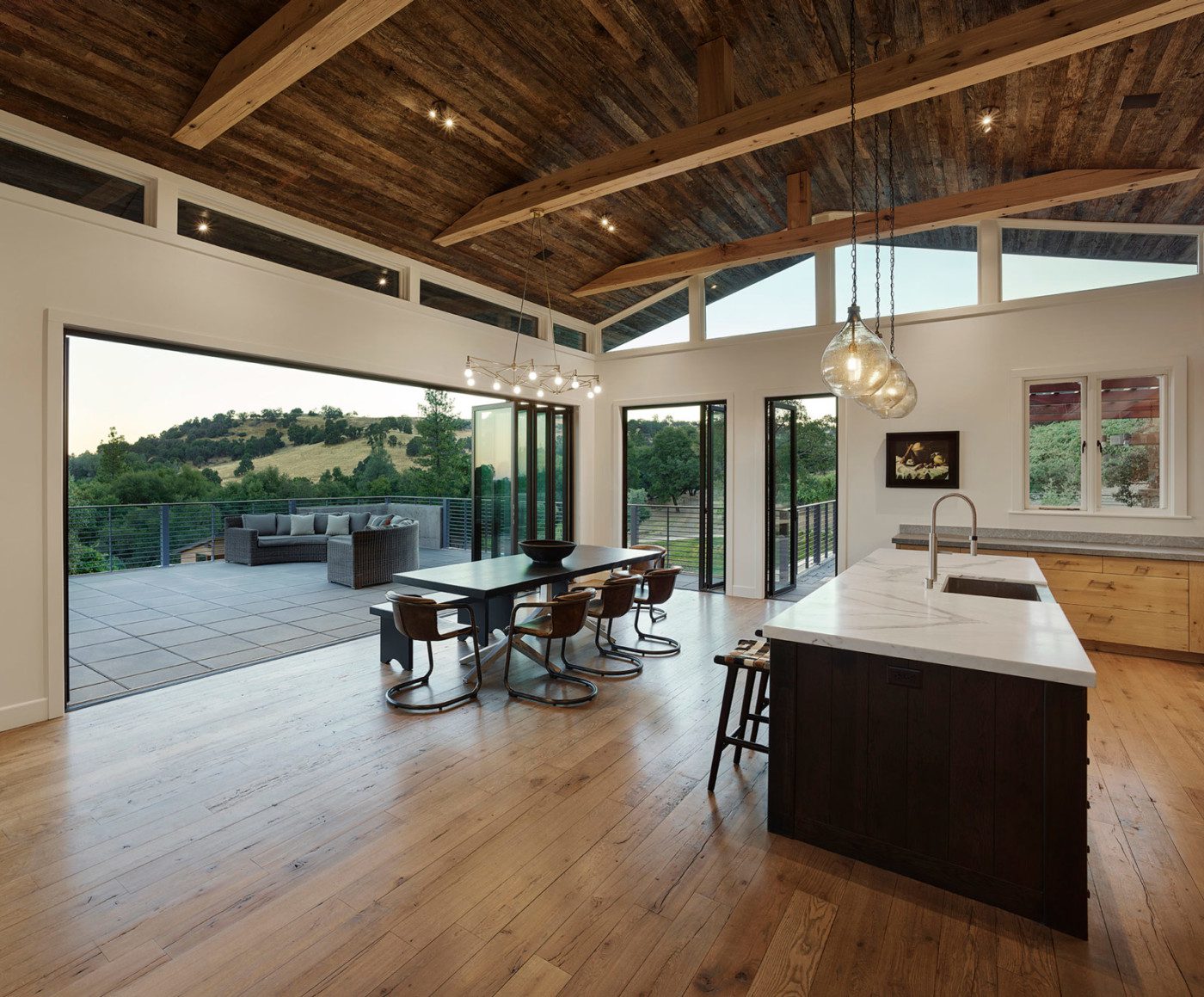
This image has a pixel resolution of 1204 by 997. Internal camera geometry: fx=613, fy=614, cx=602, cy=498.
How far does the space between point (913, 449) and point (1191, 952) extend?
4626 mm

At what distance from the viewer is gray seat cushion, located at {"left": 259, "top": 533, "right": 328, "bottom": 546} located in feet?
29.7

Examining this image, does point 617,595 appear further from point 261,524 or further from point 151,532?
point 151,532

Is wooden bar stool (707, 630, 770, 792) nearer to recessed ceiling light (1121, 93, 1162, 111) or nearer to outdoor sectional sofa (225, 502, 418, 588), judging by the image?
recessed ceiling light (1121, 93, 1162, 111)

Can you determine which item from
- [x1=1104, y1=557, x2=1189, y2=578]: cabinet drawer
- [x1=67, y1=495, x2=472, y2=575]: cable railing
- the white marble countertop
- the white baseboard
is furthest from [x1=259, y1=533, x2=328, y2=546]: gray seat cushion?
[x1=1104, y1=557, x2=1189, y2=578]: cabinet drawer

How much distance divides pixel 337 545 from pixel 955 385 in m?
6.96

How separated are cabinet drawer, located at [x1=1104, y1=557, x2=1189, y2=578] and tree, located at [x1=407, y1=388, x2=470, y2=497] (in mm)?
11411

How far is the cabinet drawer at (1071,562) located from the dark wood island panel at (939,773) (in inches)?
144

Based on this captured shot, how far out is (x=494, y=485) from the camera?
7.00 m

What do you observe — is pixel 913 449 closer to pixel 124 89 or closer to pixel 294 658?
pixel 294 658

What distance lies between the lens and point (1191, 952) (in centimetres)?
172

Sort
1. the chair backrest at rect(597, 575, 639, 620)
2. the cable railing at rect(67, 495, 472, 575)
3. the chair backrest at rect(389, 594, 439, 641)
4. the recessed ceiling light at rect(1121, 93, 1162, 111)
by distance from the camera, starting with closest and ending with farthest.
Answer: the chair backrest at rect(389, 594, 439, 641) → the recessed ceiling light at rect(1121, 93, 1162, 111) → the chair backrest at rect(597, 575, 639, 620) → the cable railing at rect(67, 495, 472, 575)

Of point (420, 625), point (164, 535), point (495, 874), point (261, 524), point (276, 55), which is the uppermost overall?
point (276, 55)

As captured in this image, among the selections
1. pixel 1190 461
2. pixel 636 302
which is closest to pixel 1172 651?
pixel 1190 461

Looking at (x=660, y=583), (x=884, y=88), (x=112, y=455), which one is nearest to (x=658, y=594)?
(x=660, y=583)
